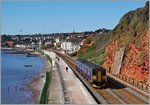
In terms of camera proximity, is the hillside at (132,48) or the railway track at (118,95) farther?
the hillside at (132,48)

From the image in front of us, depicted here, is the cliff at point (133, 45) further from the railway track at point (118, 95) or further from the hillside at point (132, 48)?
the railway track at point (118, 95)

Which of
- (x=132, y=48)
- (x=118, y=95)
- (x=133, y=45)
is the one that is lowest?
(x=118, y=95)

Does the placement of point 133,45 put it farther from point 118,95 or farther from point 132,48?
point 118,95

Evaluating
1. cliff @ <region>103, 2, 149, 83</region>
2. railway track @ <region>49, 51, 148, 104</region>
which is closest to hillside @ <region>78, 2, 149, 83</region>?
cliff @ <region>103, 2, 149, 83</region>

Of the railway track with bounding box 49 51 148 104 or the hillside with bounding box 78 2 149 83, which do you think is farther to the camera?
the hillside with bounding box 78 2 149 83

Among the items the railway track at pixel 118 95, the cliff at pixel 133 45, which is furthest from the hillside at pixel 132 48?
the railway track at pixel 118 95

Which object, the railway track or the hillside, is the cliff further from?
the railway track

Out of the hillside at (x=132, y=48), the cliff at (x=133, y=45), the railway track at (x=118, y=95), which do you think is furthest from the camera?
the hillside at (x=132, y=48)

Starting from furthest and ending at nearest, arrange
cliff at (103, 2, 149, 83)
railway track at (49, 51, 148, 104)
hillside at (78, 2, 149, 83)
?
hillside at (78, 2, 149, 83)
cliff at (103, 2, 149, 83)
railway track at (49, 51, 148, 104)

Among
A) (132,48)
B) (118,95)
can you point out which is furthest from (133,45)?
(118,95)

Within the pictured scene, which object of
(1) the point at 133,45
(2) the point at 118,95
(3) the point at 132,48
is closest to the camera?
(2) the point at 118,95

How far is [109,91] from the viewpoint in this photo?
43562 millimetres

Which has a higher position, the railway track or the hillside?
the hillside

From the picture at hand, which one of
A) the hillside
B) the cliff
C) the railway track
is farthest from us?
the hillside
